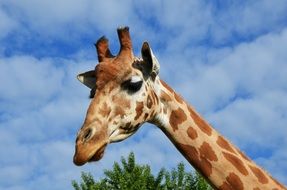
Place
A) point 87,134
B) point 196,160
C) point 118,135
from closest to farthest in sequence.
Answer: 1. point 87,134
2. point 118,135
3. point 196,160

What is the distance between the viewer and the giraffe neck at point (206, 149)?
636cm

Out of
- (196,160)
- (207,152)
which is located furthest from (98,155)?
(207,152)

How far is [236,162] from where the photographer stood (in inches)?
255

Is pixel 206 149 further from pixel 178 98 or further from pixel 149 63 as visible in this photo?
pixel 149 63

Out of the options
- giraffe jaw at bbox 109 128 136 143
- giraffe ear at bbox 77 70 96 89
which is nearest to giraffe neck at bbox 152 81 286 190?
giraffe jaw at bbox 109 128 136 143

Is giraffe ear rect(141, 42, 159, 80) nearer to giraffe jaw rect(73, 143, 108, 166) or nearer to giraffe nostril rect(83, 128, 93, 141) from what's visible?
giraffe nostril rect(83, 128, 93, 141)

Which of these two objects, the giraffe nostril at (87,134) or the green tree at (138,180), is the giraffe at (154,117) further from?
the green tree at (138,180)

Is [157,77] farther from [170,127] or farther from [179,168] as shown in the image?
[179,168]

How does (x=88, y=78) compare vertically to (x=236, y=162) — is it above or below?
above

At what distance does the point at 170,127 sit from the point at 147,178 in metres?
23.3

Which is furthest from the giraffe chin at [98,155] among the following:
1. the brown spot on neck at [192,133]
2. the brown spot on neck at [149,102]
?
the brown spot on neck at [192,133]

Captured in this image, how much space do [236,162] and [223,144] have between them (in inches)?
11.9

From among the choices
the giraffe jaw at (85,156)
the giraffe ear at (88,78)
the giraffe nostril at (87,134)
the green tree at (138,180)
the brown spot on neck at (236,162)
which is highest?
the green tree at (138,180)

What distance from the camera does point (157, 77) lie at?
22.5ft
